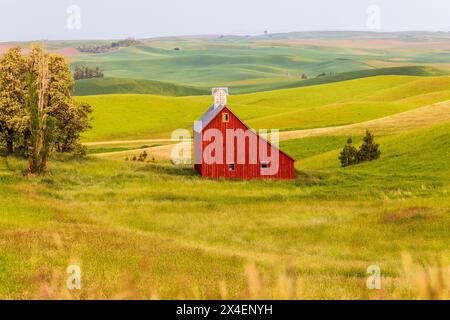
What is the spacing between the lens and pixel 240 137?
2165 inches

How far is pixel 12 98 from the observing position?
52375 mm

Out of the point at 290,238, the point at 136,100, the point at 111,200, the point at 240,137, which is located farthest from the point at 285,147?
the point at 136,100

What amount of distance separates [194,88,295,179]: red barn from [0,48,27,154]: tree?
15.1 meters

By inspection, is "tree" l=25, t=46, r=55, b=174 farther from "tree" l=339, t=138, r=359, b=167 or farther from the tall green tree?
"tree" l=339, t=138, r=359, b=167

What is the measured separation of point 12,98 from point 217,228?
→ 28515mm

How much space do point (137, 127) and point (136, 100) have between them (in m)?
26.9

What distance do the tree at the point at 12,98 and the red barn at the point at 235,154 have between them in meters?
15.1

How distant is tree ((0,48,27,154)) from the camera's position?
51094 mm

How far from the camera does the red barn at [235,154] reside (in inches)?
2098

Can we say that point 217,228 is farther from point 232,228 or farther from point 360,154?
point 360,154

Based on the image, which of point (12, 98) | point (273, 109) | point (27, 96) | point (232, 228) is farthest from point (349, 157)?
point (273, 109)

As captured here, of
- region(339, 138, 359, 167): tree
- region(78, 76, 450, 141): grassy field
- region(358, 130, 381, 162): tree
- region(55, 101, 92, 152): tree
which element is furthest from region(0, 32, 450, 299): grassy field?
region(78, 76, 450, 141): grassy field

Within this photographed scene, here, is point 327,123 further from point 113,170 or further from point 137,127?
point 113,170

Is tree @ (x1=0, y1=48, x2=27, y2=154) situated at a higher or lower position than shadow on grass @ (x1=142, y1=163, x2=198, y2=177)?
higher
